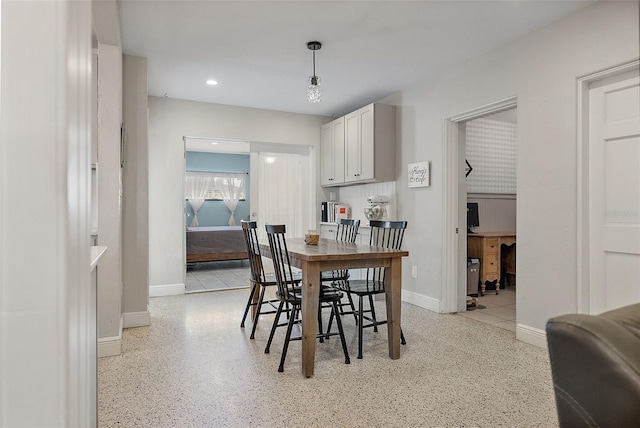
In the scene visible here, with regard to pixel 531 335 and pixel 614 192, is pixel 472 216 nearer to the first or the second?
pixel 531 335

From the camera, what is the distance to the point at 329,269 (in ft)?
8.57

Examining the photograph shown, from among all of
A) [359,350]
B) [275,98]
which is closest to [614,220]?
[359,350]

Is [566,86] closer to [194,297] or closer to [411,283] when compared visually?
[411,283]

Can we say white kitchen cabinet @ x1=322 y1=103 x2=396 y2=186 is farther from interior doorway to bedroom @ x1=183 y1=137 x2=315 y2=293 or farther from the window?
the window

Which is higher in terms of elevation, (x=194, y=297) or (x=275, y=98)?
(x=275, y=98)

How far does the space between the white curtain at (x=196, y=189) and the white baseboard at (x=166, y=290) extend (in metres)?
4.98

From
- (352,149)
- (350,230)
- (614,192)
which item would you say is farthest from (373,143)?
(614,192)

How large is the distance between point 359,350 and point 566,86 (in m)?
2.43

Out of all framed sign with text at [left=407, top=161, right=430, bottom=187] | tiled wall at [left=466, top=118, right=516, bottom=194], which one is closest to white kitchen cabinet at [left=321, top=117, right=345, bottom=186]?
framed sign with text at [left=407, top=161, right=430, bottom=187]

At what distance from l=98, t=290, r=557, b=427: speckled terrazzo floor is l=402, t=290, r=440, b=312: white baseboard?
1.96 ft

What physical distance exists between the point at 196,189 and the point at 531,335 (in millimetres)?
8241

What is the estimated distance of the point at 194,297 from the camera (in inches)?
187

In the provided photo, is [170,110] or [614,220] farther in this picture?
[170,110]

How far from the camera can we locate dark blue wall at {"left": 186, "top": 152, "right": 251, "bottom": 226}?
969 cm
